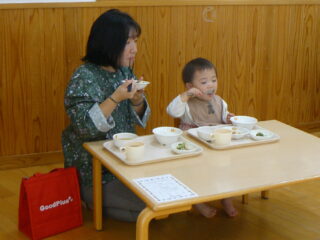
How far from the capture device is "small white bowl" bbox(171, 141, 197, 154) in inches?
96.8

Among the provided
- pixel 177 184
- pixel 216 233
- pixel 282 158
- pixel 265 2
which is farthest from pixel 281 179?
pixel 265 2

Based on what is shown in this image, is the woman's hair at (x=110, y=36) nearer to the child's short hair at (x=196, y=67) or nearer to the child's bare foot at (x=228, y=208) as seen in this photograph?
the child's short hair at (x=196, y=67)

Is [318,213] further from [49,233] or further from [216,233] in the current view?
[49,233]

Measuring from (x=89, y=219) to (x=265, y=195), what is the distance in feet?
3.42

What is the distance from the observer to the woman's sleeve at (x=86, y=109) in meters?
2.68

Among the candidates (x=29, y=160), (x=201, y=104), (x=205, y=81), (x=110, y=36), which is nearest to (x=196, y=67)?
(x=205, y=81)

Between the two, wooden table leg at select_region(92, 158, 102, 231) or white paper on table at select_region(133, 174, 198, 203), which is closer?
white paper on table at select_region(133, 174, 198, 203)

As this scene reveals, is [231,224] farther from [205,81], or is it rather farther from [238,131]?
[205,81]

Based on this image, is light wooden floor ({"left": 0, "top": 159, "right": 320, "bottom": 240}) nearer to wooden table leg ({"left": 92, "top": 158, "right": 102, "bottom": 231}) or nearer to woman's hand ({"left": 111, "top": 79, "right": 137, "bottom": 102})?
wooden table leg ({"left": 92, "top": 158, "right": 102, "bottom": 231})

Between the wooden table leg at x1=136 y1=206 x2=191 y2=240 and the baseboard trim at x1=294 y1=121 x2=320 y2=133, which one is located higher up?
the wooden table leg at x1=136 y1=206 x2=191 y2=240

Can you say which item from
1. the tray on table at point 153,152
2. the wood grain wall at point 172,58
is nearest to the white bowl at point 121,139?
the tray on table at point 153,152

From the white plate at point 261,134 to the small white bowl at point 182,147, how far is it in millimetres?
333

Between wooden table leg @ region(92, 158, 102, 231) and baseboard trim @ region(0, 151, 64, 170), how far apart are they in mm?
1025

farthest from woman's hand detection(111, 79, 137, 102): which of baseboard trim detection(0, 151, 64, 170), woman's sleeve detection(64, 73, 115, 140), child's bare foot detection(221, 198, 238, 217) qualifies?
baseboard trim detection(0, 151, 64, 170)
